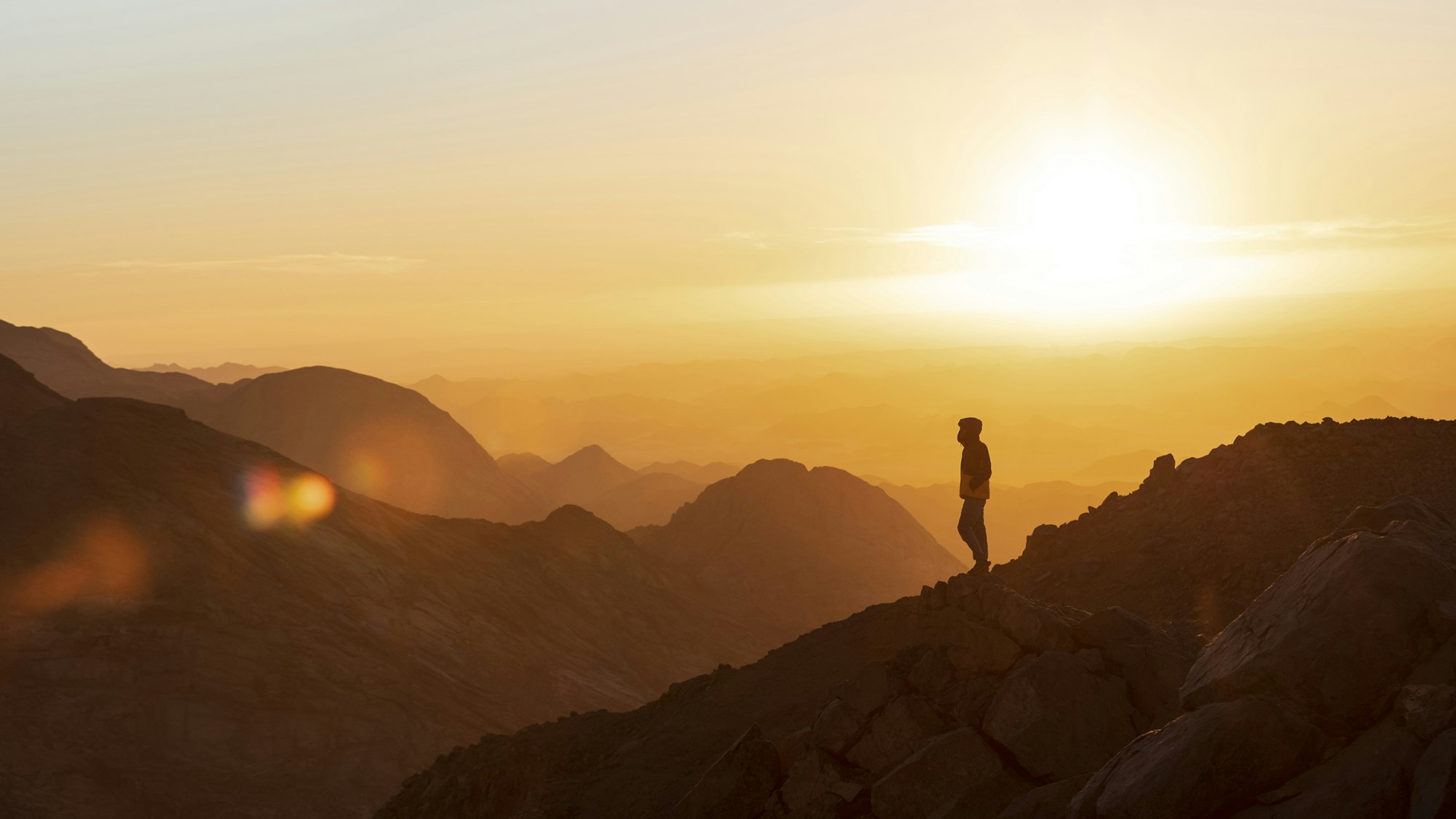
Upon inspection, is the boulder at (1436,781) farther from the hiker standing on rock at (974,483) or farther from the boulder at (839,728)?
the hiker standing on rock at (974,483)

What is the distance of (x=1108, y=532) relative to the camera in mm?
21984

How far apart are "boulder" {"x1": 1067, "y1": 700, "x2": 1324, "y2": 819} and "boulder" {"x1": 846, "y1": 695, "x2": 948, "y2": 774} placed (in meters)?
3.37

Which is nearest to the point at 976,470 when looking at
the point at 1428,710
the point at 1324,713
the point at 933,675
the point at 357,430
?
the point at 933,675

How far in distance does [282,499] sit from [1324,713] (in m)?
47.5

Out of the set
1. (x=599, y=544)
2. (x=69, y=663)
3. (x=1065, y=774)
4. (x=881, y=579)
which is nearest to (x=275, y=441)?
(x=599, y=544)

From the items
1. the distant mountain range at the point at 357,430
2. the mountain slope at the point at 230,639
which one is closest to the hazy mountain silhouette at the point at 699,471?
the distant mountain range at the point at 357,430

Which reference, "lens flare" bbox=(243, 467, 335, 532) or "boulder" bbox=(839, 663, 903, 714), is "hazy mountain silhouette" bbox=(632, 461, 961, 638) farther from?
"boulder" bbox=(839, 663, 903, 714)

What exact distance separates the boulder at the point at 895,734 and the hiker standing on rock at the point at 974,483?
417cm

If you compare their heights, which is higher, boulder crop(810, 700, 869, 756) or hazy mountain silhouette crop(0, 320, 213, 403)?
hazy mountain silhouette crop(0, 320, 213, 403)

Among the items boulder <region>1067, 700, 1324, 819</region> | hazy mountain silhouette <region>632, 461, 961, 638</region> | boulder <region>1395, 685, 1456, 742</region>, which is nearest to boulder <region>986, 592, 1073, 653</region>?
boulder <region>1067, 700, 1324, 819</region>

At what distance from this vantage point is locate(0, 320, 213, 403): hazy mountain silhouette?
115812 millimetres

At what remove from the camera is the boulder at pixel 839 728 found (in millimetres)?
12125

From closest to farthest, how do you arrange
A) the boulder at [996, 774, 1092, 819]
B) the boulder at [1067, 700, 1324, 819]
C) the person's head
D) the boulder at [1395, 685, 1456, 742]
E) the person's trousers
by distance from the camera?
the boulder at [1395, 685, 1456, 742]
the boulder at [1067, 700, 1324, 819]
the boulder at [996, 774, 1092, 819]
the person's head
the person's trousers

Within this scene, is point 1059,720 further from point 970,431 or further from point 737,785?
point 970,431
